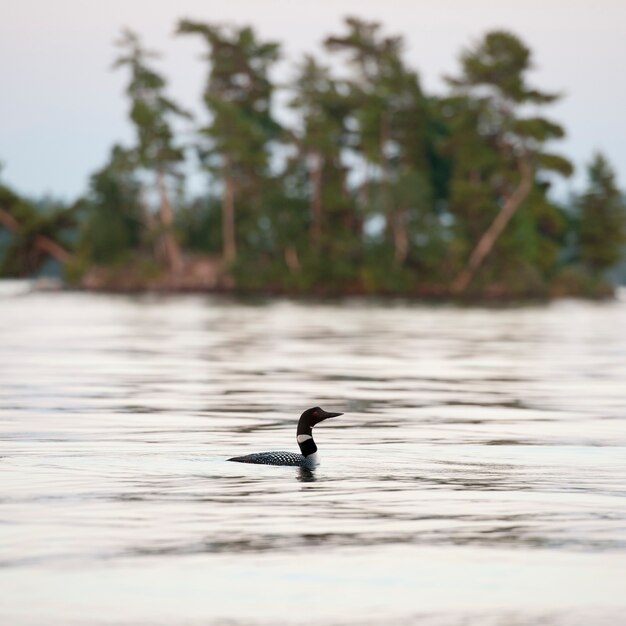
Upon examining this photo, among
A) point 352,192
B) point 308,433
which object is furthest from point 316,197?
point 308,433

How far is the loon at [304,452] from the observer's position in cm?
1945

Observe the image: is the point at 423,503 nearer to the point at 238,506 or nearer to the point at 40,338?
the point at 238,506

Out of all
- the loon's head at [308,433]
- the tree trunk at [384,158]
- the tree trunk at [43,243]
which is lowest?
the loon's head at [308,433]

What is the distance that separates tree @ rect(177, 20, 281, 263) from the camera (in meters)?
117

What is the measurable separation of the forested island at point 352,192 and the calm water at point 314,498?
232 feet

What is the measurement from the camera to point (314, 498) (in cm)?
1711

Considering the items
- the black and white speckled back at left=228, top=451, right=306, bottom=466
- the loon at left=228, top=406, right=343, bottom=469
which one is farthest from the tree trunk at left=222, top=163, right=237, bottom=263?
the loon at left=228, top=406, right=343, bottom=469

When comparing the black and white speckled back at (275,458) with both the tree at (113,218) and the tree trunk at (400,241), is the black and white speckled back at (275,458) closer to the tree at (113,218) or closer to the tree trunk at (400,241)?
the tree trunk at (400,241)

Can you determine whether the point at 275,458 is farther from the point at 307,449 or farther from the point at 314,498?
the point at 314,498

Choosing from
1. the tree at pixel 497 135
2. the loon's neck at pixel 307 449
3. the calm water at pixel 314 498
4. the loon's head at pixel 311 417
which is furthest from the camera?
the tree at pixel 497 135

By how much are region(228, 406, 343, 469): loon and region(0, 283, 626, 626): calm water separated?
217 millimetres

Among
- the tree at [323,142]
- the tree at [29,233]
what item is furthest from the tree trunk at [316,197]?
the tree at [29,233]

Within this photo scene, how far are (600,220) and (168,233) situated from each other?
31.0m

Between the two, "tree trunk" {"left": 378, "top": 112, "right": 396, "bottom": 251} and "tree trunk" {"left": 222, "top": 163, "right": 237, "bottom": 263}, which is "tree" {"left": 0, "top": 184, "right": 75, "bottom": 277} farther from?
"tree trunk" {"left": 378, "top": 112, "right": 396, "bottom": 251}
